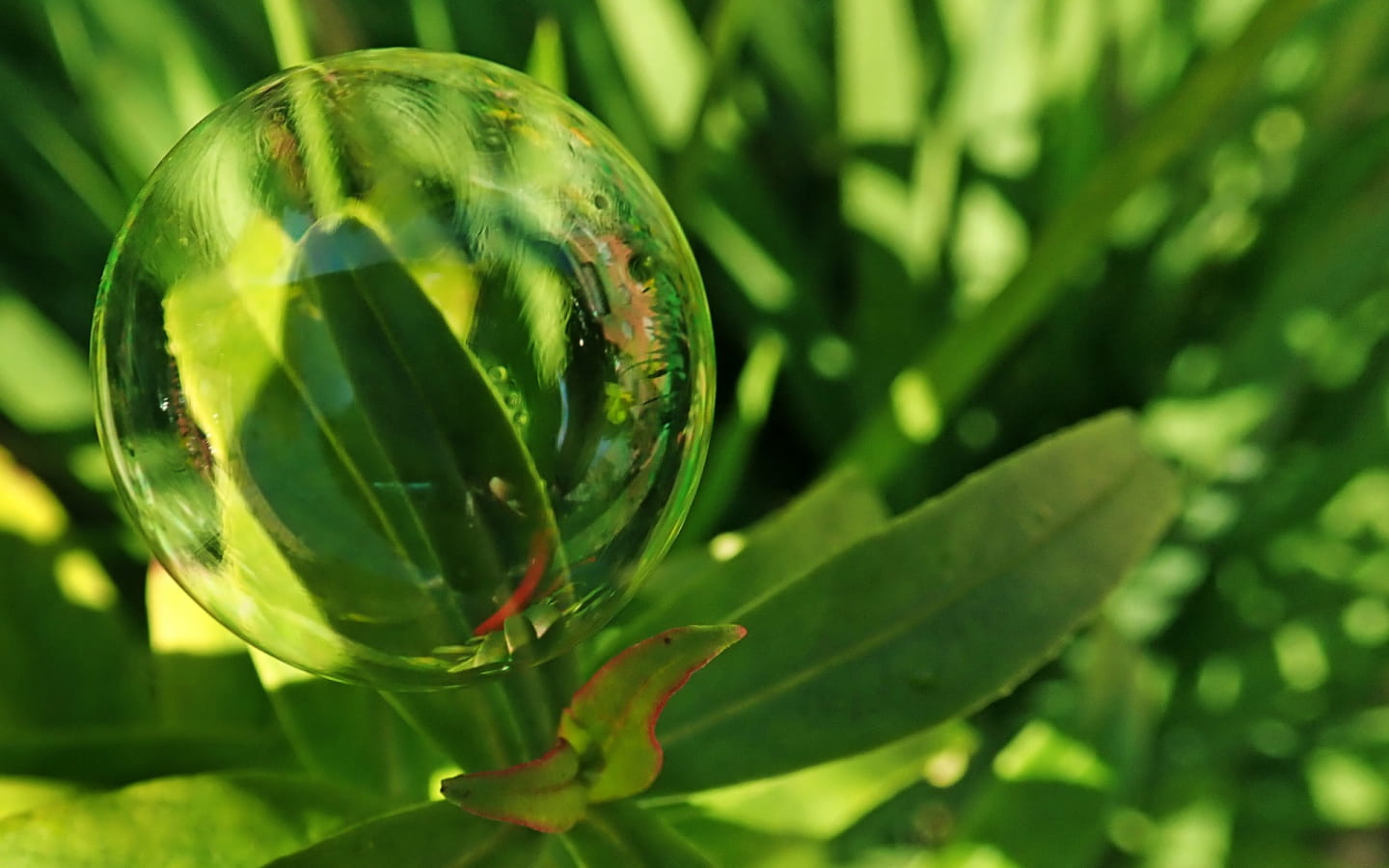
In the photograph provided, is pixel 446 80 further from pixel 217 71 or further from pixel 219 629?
pixel 217 71

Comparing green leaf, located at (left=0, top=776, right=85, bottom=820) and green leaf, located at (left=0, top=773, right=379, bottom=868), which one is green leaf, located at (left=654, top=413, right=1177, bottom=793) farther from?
green leaf, located at (left=0, top=776, right=85, bottom=820)

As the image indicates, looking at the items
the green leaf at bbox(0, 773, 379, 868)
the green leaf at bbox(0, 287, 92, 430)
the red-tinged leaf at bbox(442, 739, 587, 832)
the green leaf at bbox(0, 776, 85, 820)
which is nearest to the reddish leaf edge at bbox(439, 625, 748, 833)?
the red-tinged leaf at bbox(442, 739, 587, 832)

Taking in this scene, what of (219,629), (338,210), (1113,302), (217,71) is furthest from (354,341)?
(1113,302)

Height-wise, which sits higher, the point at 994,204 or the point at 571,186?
the point at 571,186

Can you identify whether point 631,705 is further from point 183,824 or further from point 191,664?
point 191,664

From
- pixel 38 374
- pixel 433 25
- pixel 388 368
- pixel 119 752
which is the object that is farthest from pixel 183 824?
pixel 433 25

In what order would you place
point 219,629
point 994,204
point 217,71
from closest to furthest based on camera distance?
point 219,629
point 217,71
point 994,204
